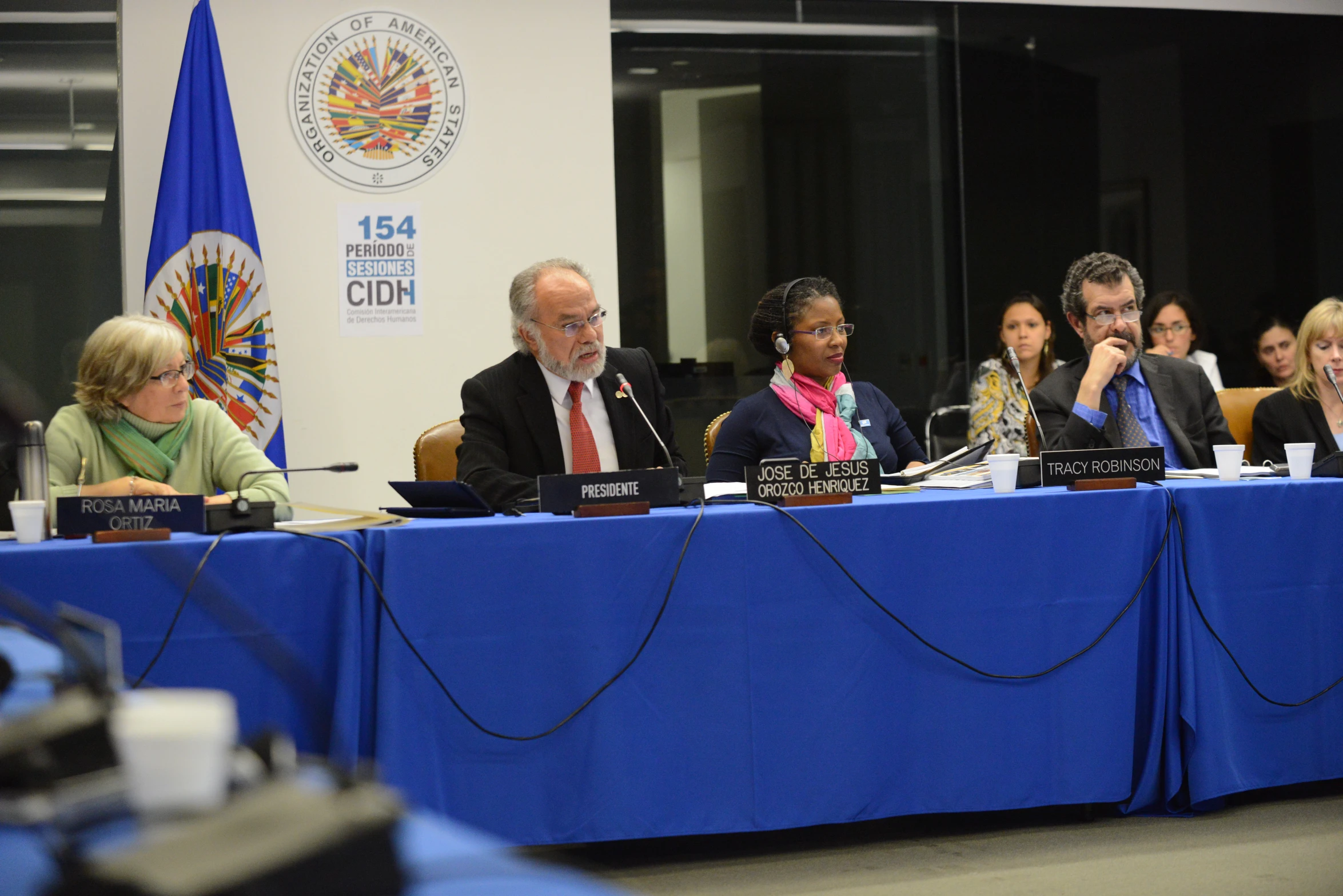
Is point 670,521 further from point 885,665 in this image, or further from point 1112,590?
point 1112,590

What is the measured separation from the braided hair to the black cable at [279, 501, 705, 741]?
39.1 inches

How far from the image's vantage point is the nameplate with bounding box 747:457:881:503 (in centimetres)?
221

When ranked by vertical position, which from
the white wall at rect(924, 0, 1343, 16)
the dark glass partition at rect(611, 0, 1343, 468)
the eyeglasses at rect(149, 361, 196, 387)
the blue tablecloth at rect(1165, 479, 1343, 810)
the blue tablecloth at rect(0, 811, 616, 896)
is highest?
the white wall at rect(924, 0, 1343, 16)

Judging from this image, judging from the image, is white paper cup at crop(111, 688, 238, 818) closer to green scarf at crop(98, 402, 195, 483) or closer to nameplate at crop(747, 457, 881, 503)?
nameplate at crop(747, 457, 881, 503)

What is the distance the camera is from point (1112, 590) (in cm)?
226

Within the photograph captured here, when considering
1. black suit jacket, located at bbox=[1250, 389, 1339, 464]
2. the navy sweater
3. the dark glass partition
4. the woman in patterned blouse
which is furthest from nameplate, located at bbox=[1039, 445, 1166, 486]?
the dark glass partition

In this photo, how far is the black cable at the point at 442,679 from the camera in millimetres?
1978

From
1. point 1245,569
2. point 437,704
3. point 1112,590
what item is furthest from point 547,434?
point 1245,569

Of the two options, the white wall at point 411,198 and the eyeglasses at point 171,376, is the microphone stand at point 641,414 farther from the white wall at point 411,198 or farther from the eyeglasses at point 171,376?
the white wall at point 411,198

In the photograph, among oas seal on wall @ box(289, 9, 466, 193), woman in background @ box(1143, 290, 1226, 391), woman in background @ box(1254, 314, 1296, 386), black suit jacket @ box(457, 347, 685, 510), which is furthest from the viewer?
woman in background @ box(1254, 314, 1296, 386)

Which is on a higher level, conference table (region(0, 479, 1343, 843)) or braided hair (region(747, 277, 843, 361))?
braided hair (region(747, 277, 843, 361))

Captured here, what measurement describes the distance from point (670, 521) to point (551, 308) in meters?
0.88

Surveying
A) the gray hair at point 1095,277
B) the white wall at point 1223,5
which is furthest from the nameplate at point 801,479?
the white wall at point 1223,5

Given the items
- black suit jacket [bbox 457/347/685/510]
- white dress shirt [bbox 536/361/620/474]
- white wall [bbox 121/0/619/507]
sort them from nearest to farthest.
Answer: black suit jacket [bbox 457/347/685/510]
white dress shirt [bbox 536/361/620/474]
white wall [bbox 121/0/619/507]
